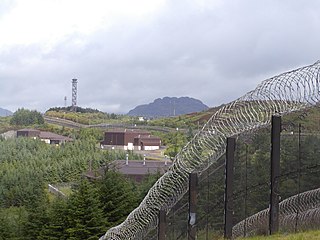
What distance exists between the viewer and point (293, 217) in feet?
31.3

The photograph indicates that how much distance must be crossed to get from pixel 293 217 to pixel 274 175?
97cm

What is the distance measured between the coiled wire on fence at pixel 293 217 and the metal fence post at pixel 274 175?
1.10ft

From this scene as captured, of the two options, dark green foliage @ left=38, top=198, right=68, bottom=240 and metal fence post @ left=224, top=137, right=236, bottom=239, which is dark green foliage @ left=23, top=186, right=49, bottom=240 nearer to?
dark green foliage @ left=38, top=198, right=68, bottom=240

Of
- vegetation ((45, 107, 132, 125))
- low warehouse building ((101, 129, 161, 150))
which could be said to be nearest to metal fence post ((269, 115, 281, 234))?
low warehouse building ((101, 129, 161, 150))

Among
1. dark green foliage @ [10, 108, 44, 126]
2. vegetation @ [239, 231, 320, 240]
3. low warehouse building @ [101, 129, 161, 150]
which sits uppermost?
dark green foliage @ [10, 108, 44, 126]

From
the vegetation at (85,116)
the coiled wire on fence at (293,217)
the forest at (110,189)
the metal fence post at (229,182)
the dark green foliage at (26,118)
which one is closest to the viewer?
the coiled wire on fence at (293,217)

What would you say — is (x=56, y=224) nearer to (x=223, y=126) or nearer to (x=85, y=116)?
(x=223, y=126)

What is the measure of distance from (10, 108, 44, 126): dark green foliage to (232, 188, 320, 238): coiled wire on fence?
149 m

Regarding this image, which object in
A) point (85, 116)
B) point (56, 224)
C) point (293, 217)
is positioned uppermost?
point (85, 116)

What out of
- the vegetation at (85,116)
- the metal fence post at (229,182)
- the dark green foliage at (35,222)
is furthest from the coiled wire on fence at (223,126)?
the vegetation at (85,116)

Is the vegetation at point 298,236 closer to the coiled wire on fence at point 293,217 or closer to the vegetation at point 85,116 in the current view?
the coiled wire on fence at point 293,217

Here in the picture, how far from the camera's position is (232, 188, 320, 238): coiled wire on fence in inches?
365

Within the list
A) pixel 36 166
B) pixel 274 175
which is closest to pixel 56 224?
pixel 274 175

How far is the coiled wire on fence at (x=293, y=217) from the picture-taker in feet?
30.5
